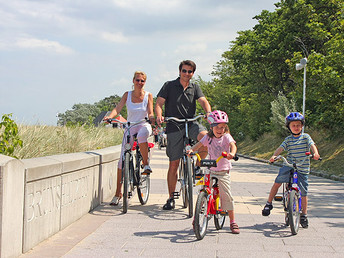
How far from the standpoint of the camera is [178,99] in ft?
25.2

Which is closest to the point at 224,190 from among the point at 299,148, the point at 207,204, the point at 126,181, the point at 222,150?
the point at 207,204

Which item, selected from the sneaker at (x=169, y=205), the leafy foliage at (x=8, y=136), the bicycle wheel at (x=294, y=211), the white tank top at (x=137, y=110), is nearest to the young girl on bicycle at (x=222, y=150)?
the bicycle wheel at (x=294, y=211)

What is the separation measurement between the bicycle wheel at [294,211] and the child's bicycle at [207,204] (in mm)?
756

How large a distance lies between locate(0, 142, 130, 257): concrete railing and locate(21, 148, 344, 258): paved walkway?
154 millimetres

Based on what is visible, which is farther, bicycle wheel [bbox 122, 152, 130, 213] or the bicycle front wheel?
the bicycle front wheel

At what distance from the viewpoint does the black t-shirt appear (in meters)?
7.68

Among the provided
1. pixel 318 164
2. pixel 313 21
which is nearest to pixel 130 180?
pixel 318 164

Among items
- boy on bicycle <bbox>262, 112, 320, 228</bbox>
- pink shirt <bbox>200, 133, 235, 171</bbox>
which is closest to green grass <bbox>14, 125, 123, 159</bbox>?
pink shirt <bbox>200, 133, 235, 171</bbox>

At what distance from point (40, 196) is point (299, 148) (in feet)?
10.7

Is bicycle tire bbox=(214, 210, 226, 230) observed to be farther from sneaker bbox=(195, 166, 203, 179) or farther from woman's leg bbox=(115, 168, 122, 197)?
woman's leg bbox=(115, 168, 122, 197)

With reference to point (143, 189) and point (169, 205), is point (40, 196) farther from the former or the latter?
point (143, 189)

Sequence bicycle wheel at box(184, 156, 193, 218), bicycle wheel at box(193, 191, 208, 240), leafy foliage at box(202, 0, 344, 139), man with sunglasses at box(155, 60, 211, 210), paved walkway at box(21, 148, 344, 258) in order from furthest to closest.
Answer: leafy foliage at box(202, 0, 344, 139)
man with sunglasses at box(155, 60, 211, 210)
bicycle wheel at box(184, 156, 193, 218)
bicycle wheel at box(193, 191, 208, 240)
paved walkway at box(21, 148, 344, 258)

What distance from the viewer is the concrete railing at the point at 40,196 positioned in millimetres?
4273

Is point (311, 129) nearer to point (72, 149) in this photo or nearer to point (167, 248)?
point (72, 149)
